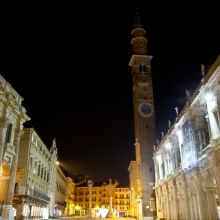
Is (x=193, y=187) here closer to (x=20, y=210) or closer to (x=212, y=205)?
(x=212, y=205)

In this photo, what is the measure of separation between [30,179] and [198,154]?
103 ft

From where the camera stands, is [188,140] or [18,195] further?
[18,195]

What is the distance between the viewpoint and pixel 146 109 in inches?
2613

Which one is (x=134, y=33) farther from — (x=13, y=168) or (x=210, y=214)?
(x=210, y=214)

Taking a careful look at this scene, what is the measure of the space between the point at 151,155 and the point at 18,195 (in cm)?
2990

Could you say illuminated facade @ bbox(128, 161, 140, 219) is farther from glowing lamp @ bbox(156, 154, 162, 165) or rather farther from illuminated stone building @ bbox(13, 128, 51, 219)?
illuminated stone building @ bbox(13, 128, 51, 219)

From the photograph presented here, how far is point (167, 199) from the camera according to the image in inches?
1731

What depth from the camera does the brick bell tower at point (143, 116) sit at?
2314 inches

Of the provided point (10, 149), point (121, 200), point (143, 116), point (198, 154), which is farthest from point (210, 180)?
point (121, 200)

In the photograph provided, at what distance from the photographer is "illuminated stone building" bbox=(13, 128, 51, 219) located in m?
Answer: 44.2

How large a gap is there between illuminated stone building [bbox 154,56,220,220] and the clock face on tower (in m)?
25.4

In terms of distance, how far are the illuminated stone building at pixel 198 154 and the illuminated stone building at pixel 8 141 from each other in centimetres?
2100

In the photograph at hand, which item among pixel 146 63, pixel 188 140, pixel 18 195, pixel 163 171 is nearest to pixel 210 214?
pixel 188 140

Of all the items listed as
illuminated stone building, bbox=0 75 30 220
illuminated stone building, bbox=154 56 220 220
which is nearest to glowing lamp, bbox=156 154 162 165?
illuminated stone building, bbox=154 56 220 220
